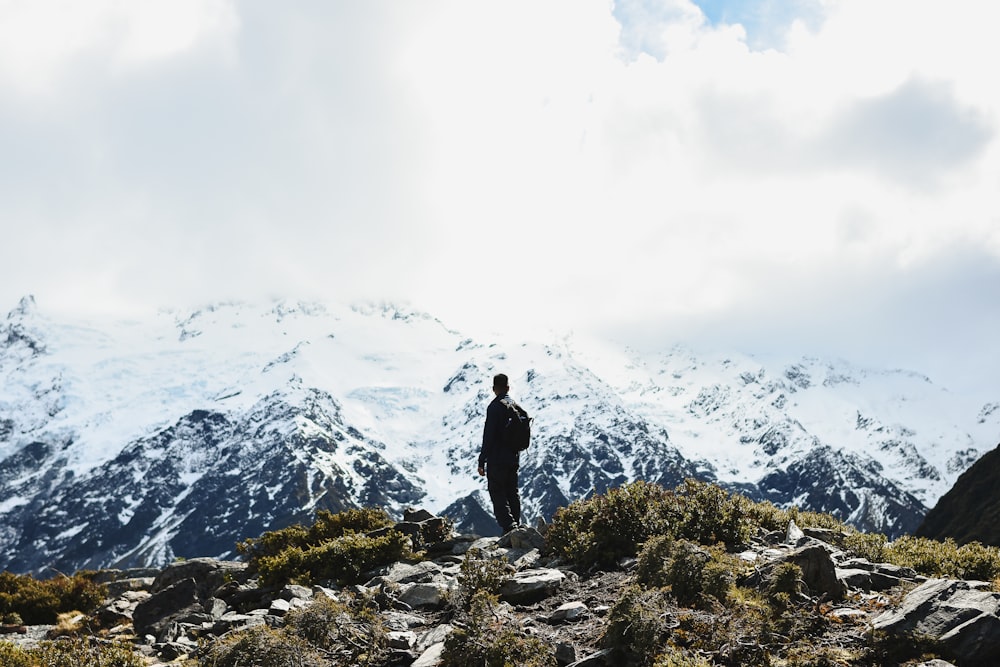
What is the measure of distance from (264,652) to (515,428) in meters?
10.2

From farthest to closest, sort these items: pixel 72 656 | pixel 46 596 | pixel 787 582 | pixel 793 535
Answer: pixel 46 596 → pixel 793 535 → pixel 72 656 → pixel 787 582

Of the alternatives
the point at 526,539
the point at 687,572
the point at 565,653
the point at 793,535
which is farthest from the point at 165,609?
the point at 793,535

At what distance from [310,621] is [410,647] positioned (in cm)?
133

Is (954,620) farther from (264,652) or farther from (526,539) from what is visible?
(526,539)

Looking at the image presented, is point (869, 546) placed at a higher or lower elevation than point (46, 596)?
lower

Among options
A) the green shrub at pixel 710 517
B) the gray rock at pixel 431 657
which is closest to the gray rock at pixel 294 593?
the gray rock at pixel 431 657

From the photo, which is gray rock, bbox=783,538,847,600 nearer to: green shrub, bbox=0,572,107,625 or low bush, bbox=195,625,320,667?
low bush, bbox=195,625,320,667

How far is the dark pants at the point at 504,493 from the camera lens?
61.9ft

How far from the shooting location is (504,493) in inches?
754

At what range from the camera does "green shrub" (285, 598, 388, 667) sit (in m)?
9.73

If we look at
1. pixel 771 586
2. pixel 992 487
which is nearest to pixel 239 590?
pixel 771 586

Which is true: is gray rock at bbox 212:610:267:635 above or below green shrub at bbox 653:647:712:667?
above

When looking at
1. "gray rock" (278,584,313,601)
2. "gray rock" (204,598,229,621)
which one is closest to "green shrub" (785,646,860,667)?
"gray rock" (278,584,313,601)

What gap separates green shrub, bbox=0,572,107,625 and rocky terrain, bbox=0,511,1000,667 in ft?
2.09
